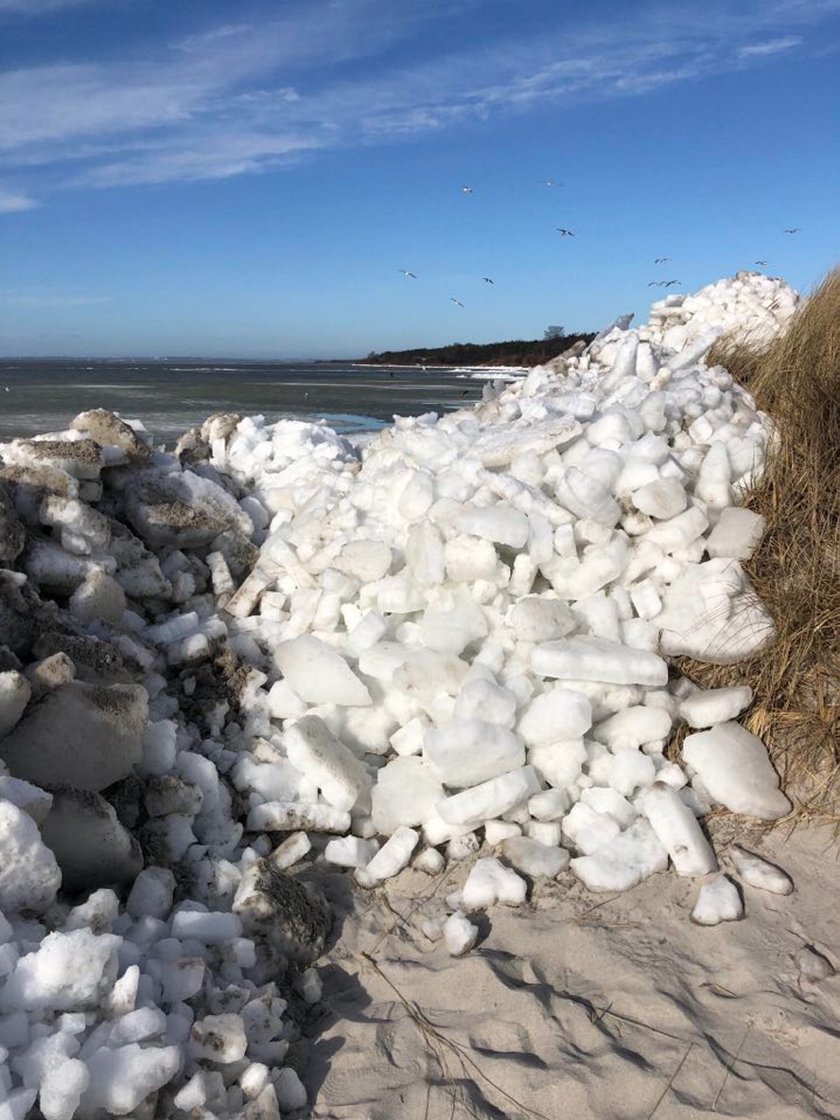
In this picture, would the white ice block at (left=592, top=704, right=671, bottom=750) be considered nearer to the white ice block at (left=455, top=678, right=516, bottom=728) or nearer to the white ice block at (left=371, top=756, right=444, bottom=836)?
the white ice block at (left=455, top=678, right=516, bottom=728)

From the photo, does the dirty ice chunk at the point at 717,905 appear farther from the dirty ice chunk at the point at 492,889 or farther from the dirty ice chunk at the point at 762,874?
the dirty ice chunk at the point at 492,889

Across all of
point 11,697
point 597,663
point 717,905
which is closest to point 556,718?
point 597,663

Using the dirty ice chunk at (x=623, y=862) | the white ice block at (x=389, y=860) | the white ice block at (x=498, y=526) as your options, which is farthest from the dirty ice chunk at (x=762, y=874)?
the white ice block at (x=498, y=526)

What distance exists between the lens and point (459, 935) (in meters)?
2.34

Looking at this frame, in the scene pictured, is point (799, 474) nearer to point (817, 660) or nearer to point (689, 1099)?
point (817, 660)

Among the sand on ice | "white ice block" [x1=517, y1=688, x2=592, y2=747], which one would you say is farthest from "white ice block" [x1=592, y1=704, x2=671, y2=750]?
the sand on ice

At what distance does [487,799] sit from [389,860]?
1.09 ft

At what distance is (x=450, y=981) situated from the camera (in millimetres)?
2232

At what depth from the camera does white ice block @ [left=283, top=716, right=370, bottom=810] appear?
2.80 metres

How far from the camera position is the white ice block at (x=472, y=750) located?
8.90ft

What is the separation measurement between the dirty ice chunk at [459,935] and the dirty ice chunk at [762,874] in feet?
2.58

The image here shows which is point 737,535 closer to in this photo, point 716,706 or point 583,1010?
point 716,706

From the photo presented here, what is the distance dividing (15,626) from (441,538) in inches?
55.9

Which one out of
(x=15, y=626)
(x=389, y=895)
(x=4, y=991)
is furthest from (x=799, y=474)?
(x=4, y=991)
